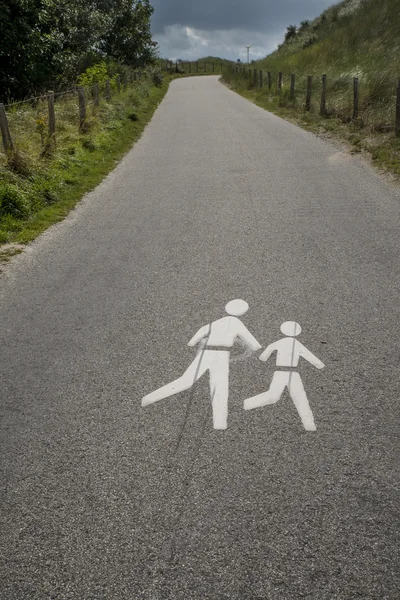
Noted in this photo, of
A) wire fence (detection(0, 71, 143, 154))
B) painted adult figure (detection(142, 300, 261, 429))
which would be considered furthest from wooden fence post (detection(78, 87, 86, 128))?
painted adult figure (detection(142, 300, 261, 429))

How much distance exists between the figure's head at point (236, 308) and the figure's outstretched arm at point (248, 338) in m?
0.26

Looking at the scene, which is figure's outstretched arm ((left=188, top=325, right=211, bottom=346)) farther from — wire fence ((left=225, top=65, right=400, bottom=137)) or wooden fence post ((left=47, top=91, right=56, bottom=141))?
wire fence ((left=225, top=65, right=400, bottom=137))

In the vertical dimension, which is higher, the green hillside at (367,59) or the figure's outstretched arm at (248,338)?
the green hillside at (367,59)

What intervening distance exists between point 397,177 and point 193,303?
6.41 metres

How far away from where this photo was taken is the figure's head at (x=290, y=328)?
4.12 meters

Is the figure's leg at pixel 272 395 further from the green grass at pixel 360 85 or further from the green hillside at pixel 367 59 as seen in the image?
the green hillside at pixel 367 59

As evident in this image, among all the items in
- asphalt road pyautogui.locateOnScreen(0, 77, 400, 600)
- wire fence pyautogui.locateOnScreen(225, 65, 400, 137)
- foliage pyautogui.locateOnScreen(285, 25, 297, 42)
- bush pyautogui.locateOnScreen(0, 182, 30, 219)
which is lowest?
asphalt road pyautogui.locateOnScreen(0, 77, 400, 600)

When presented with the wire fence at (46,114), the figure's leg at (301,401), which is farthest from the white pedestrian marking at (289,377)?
the wire fence at (46,114)

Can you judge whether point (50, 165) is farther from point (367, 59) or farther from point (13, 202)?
point (367, 59)

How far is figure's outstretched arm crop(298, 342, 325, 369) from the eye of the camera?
368cm

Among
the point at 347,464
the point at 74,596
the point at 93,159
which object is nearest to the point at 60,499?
the point at 74,596

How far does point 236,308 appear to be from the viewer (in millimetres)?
4602

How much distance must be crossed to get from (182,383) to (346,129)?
12753mm

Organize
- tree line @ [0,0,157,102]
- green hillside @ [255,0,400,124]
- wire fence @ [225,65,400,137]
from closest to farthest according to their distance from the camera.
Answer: wire fence @ [225,65,400,137] → green hillside @ [255,0,400,124] → tree line @ [0,0,157,102]
